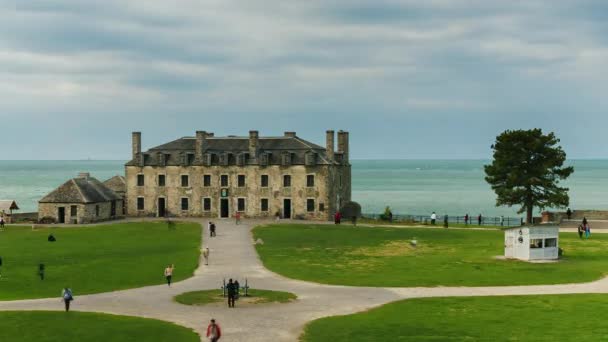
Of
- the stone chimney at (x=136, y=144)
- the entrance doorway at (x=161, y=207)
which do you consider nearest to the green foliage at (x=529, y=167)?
the entrance doorway at (x=161, y=207)

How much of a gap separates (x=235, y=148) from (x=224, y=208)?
22.2ft

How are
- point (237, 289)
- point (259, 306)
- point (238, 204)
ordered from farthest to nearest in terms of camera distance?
point (238, 204) → point (237, 289) → point (259, 306)

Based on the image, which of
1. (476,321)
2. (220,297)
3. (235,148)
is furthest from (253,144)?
(476,321)

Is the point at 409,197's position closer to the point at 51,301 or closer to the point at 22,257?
the point at 22,257

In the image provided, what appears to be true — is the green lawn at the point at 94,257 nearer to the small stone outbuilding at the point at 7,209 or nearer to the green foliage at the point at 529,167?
the small stone outbuilding at the point at 7,209

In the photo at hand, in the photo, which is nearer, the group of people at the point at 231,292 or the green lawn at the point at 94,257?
the group of people at the point at 231,292

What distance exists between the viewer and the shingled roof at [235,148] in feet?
277

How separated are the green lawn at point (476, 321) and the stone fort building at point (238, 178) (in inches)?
1839

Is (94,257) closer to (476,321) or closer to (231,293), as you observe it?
(231,293)

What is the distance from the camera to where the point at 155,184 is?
8706cm

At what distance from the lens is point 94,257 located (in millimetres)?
52594

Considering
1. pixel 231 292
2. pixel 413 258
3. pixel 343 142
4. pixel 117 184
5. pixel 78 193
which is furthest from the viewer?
pixel 117 184

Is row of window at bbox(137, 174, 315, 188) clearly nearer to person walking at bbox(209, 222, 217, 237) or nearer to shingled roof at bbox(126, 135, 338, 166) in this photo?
shingled roof at bbox(126, 135, 338, 166)

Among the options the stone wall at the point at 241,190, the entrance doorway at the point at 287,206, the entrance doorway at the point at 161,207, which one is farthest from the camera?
the entrance doorway at the point at 161,207
